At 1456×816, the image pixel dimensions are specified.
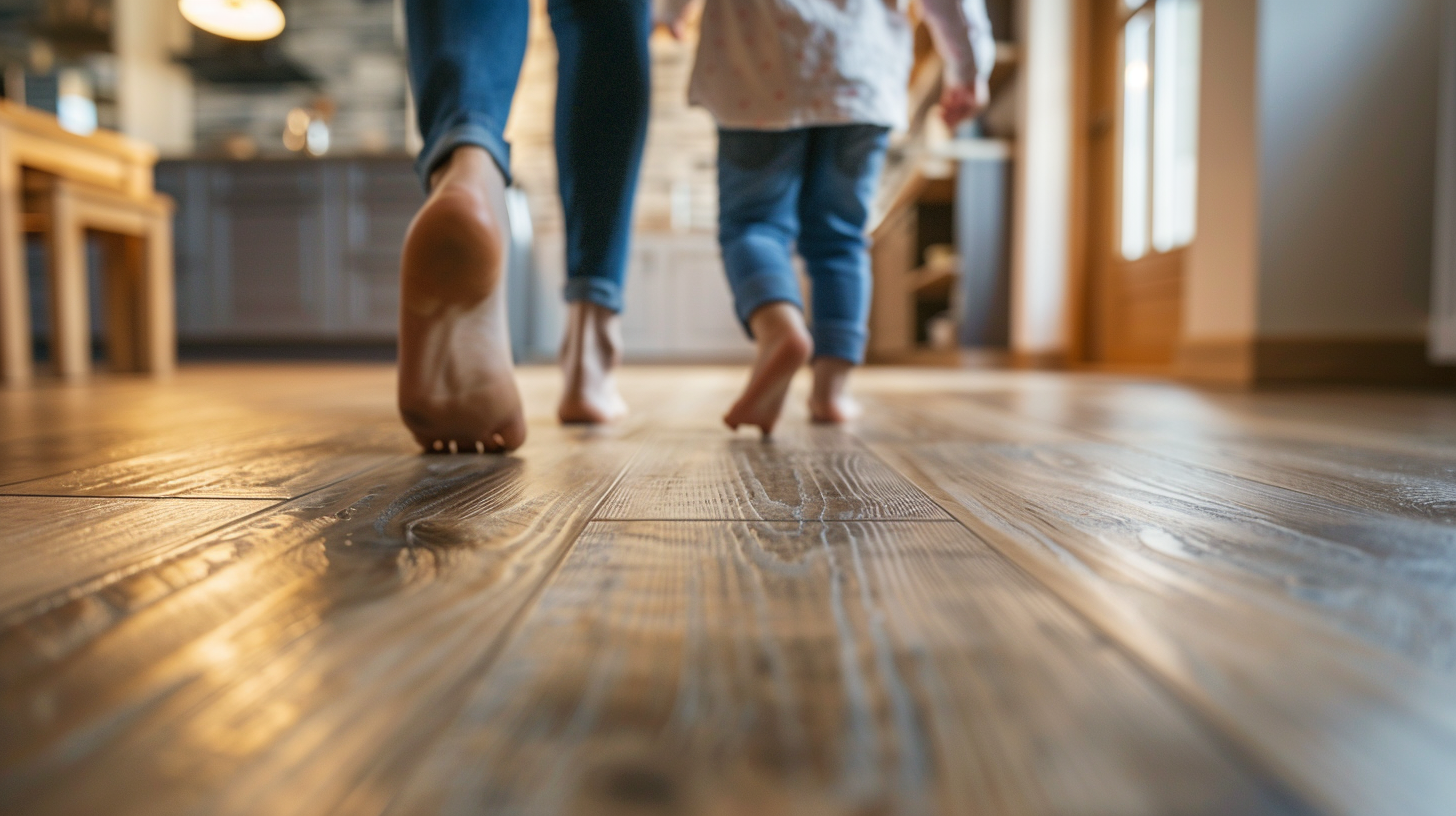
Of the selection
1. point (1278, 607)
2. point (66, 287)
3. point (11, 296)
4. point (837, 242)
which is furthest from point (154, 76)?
point (1278, 607)

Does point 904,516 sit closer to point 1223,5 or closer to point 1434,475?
point 1434,475

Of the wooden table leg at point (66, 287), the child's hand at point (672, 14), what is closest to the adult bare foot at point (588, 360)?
the child's hand at point (672, 14)

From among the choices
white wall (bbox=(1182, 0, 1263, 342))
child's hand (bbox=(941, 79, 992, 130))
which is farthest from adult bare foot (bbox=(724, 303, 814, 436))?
white wall (bbox=(1182, 0, 1263, 342))

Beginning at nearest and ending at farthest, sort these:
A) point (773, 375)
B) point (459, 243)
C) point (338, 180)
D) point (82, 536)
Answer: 1. point (82, 536)
2. point (459, 243)
3. point (773, 375)
4. point (338, 180)

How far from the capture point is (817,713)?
7.5 inches

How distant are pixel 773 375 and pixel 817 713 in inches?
25.2

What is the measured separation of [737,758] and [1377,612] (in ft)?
0.70

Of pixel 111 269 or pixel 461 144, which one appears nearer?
pixel 461 144

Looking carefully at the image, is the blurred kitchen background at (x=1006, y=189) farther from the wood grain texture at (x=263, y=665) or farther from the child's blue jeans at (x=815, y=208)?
the wood grain texture at (x=263, y=665)

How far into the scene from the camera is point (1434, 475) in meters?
0.59

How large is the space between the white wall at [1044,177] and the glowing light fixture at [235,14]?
2.77m

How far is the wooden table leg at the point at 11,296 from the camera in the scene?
216 centimetres

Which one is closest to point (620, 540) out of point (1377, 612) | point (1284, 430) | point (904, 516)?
point (904, 516)

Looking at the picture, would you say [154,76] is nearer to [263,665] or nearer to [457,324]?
[457,324]
